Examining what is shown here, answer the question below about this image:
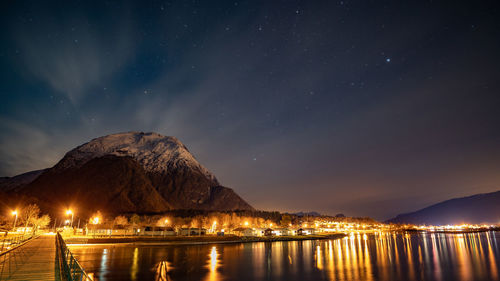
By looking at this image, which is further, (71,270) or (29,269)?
(29,269)

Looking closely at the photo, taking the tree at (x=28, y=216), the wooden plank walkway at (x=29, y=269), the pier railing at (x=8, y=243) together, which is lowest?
the wooden plank walkway at (x=29, y=269)

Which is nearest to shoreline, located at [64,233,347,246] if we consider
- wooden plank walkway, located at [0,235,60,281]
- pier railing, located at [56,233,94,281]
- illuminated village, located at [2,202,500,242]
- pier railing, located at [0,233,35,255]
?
illuminated village, located at [2,202,500,242]

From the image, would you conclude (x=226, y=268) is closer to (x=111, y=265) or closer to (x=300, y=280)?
(x=300, y=280)

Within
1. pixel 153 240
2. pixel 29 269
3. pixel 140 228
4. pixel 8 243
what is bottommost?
pixel 153 240

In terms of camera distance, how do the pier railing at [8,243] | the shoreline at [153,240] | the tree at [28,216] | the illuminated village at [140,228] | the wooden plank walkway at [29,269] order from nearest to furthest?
the wooden plank walkway at [29,269], the pier railing at [8,243], the shoreline at [153,240], the illuminated village at [140,228], the tree at [28,216]

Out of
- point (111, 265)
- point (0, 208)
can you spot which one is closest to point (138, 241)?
point (111, 265)

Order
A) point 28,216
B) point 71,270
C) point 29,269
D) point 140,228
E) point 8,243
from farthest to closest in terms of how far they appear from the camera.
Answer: point 140,228 < point 28,216 < point 8,243 < point 29,269 < point 71,270

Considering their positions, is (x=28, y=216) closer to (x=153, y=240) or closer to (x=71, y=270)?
(x=153, y=240)

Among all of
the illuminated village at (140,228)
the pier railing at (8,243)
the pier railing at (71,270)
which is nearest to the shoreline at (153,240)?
the illuminated village at (140,228)

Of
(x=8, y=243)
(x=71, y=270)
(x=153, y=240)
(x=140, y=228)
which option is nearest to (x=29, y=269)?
(x=71, y=270)

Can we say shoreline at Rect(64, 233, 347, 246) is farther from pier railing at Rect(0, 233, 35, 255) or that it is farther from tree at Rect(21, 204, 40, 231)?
tree at Rect(21, 204, 40, 231)

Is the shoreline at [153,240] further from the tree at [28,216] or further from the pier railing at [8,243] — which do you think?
the tree at [28,216]

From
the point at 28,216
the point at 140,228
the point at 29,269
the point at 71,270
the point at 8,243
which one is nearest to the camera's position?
the point at 71,270

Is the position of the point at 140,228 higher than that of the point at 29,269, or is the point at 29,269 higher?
the point at 29,269
